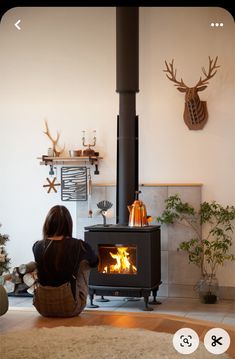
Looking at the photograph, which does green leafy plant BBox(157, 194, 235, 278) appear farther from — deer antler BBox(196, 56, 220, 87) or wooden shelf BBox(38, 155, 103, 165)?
deer antler BBox(196, 56, 220, 87)

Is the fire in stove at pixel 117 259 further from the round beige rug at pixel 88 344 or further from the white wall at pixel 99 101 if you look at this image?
the round beige rug at pixel 88 344

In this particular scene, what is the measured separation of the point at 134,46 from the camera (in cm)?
499

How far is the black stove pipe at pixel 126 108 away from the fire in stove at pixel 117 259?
316 millimetres

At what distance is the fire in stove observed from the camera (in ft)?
15.7

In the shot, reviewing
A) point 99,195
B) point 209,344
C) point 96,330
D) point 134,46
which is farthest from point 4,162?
point 209,344

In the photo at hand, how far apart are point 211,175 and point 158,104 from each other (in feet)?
2.81

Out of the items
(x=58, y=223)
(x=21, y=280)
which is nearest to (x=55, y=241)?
(x=58, y=223)

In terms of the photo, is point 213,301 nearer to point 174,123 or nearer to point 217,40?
point 174,123

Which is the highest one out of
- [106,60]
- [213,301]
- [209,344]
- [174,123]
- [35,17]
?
[35,17]

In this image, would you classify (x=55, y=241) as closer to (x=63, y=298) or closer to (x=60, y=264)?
(x=60, y=264)

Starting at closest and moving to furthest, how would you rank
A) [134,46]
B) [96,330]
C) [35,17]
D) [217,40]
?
1. [96,330]
2. [134,46]
3. [217,40]
4. [35,17]

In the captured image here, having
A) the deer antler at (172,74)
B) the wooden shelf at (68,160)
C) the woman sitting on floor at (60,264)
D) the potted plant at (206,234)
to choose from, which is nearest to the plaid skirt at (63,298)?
the woman sitting on floor at (60,264)

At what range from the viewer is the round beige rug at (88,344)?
252 cm

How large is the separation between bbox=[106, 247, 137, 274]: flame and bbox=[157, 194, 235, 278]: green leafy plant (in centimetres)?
60
